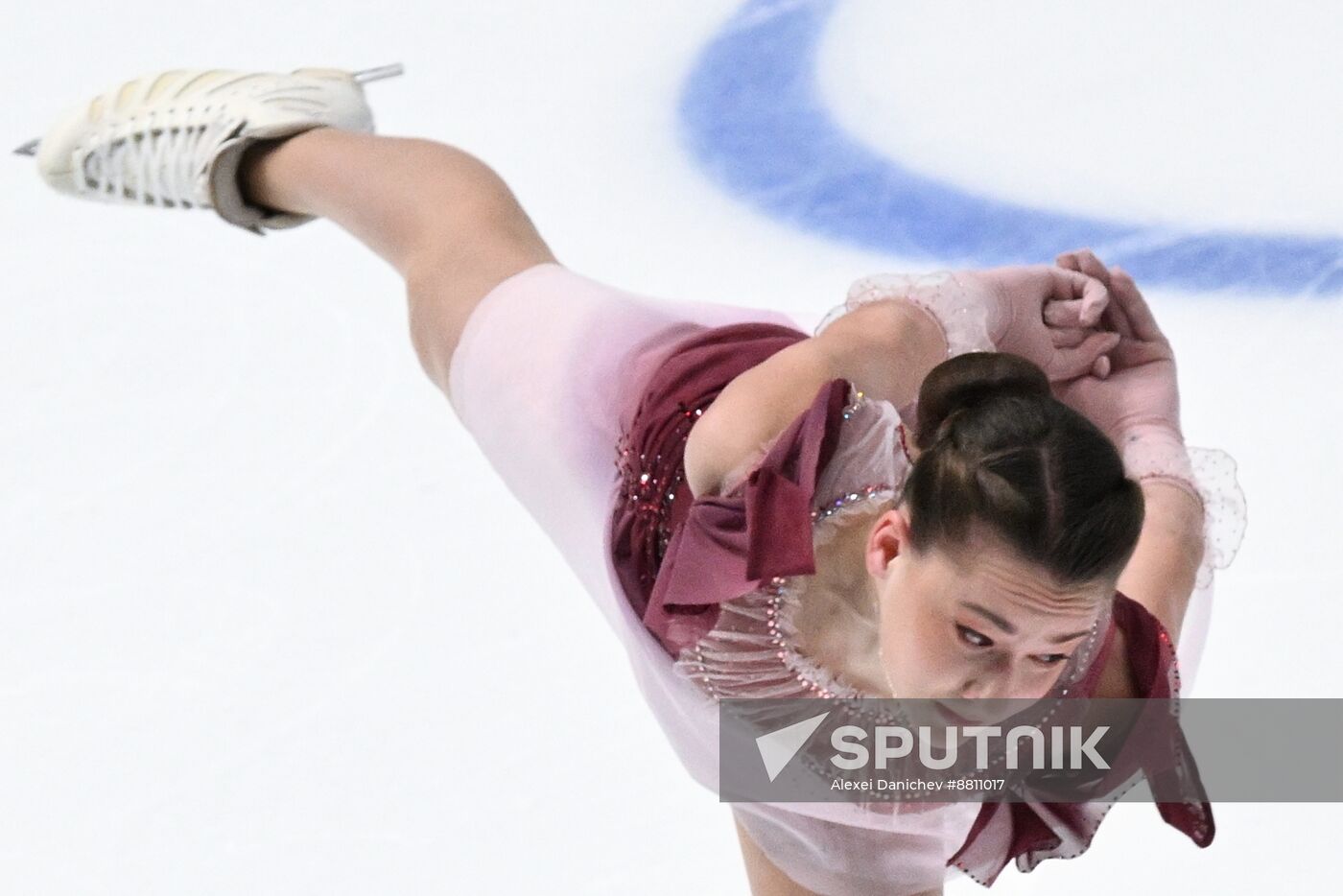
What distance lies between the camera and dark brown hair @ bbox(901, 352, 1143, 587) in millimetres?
1259

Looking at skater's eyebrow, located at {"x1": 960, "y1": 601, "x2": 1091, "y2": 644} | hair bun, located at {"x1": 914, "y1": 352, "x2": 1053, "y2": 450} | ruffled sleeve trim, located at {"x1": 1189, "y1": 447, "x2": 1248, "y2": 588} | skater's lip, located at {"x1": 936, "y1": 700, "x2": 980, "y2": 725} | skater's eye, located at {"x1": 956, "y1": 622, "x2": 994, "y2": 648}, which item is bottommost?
ruffled sleeve trim, located at {"x1": 1189, "y1": 447, "x2": 1248, "y2": 588}

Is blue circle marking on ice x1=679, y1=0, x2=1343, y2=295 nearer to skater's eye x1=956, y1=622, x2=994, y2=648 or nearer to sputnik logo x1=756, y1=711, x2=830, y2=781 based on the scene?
sputnik logo x1=756, y1=711, x2=830, y2=781

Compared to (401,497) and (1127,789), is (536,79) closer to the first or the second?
(401,497)

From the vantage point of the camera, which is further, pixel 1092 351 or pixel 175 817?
pixel 175 817

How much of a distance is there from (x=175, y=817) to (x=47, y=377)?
0.70 meters

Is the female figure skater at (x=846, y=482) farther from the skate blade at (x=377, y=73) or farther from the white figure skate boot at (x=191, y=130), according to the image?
the skate blade at (x=377, y=73)

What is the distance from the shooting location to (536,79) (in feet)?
9.29

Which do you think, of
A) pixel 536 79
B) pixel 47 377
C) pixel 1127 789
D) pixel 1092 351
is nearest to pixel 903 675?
pixel 1127 789

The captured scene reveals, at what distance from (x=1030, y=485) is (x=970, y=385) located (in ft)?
0.40

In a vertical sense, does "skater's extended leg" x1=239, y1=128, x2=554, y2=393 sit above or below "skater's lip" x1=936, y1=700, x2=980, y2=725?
above

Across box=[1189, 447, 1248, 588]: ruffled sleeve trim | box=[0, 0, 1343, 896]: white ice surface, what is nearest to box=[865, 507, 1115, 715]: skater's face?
box=[1189, 447, 1248, 588]: ruffled sleeve trim

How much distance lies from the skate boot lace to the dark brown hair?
1327mm

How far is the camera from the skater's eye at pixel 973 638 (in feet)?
4.38

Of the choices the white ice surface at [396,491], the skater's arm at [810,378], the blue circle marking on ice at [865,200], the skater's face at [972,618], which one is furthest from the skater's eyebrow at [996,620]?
the blue circle marking on ice at [865,200]
